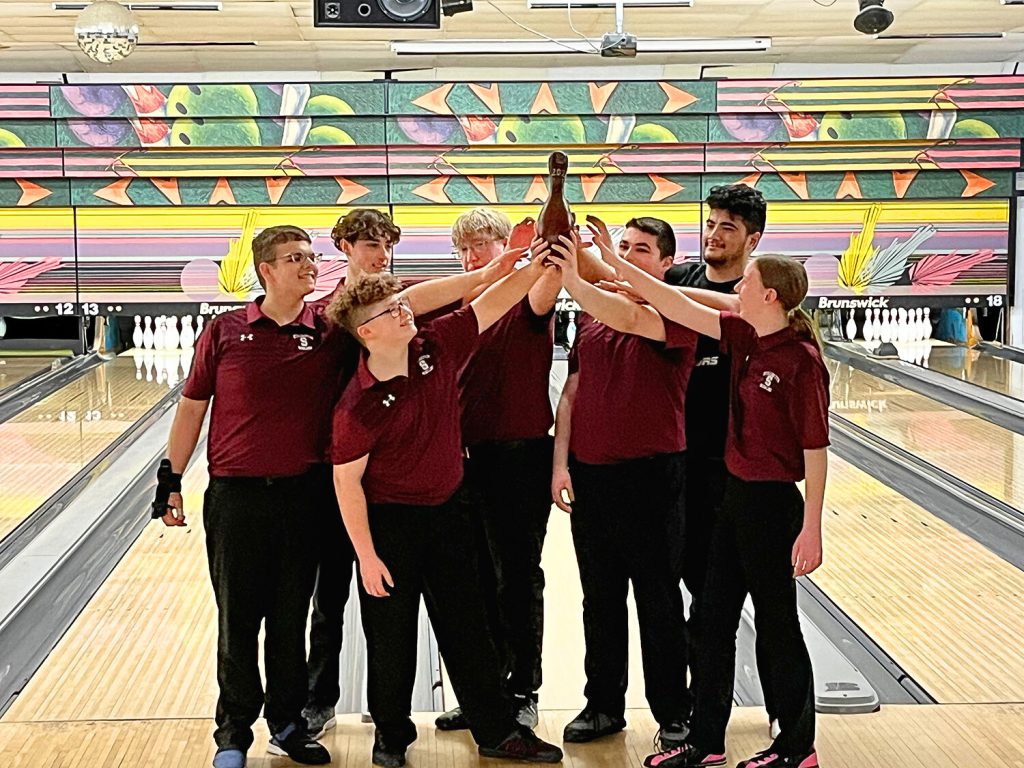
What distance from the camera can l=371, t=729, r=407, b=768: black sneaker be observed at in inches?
108

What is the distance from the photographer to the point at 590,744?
2.85 m

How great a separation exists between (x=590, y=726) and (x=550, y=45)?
255 inches

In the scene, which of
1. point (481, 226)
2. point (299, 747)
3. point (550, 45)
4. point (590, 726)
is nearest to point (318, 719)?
point (299, 747)

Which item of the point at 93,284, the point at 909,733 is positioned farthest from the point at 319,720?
the point at 93,284

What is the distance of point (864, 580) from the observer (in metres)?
4.17

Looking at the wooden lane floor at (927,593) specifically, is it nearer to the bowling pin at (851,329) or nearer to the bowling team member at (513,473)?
the bowling team member at (513,473)

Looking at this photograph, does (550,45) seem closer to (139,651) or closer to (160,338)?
(160,338)

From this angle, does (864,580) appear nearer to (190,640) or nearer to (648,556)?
(648,556)

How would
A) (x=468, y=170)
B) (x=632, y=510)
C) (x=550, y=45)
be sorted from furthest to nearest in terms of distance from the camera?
1. (x=468, y=170)
2. (x=550, y=45)
3. (x=632, y=510)

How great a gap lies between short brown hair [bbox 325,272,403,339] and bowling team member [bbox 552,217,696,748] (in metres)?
0.44

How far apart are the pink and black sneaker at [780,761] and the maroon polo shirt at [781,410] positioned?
57cm

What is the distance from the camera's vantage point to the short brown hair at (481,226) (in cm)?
303

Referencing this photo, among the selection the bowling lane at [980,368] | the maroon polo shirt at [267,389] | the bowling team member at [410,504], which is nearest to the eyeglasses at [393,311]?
the bowling team member at [410,504]

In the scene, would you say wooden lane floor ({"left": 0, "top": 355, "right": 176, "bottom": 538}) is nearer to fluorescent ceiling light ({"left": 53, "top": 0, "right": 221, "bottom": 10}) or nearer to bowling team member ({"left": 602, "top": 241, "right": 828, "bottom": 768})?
fluorescent ceiling light ({"left": 53, "top": 0, "right": 221, "bottom": 10})
